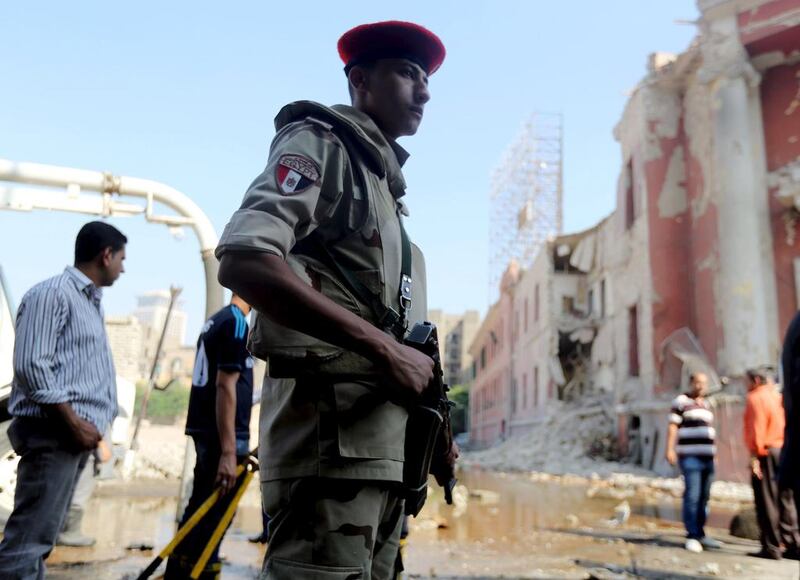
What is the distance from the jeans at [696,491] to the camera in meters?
6.12

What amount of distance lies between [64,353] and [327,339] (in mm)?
1840

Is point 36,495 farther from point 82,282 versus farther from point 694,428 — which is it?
point 694,428

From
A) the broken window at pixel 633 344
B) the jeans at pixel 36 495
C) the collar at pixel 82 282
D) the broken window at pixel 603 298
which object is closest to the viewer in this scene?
the jeans at pixel 36 495

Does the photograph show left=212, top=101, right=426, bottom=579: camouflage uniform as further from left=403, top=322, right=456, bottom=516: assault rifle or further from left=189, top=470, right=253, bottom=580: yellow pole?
left=189, top=470, right=253, bottom=580: yellow pole

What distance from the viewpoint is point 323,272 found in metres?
1.58

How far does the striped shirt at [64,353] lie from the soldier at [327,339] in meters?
1.48

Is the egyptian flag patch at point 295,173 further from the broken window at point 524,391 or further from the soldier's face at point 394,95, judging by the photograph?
the broken window at point 524,391

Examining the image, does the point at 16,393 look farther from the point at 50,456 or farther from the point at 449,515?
the point at 449,515

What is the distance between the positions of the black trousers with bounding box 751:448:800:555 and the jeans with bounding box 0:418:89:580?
5.52m

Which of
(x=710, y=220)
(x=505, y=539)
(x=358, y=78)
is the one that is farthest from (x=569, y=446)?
(x=358, y=78)

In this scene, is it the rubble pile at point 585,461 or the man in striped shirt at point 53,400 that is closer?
the man in striped shirt at point 53,400

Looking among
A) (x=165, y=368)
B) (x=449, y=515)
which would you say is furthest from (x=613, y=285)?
(x=165, y=368)

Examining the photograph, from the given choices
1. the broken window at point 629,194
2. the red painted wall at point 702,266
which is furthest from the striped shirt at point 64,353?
the broken window at point 629,194

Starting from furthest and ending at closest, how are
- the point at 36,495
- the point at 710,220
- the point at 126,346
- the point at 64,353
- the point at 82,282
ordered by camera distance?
the point at 126,346, the point at 710,220, the point at 82,282, the point at 64,353, the point at 36,495
